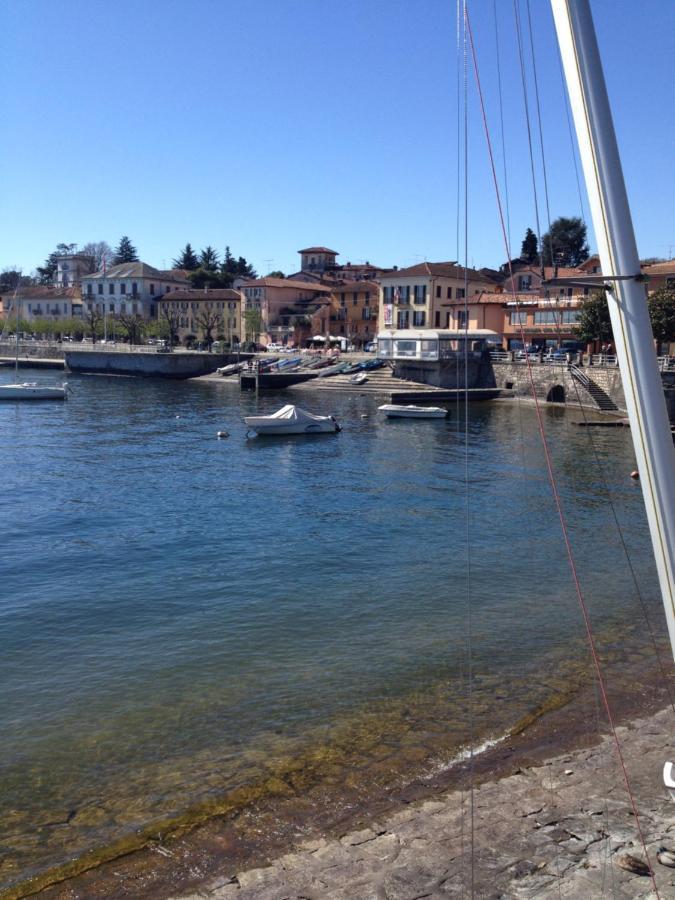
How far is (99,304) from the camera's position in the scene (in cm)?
14212

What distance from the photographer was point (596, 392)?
57.4 m

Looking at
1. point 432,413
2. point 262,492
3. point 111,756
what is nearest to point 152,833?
point 111,756

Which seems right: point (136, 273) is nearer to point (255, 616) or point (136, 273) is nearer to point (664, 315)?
point (664, 315)

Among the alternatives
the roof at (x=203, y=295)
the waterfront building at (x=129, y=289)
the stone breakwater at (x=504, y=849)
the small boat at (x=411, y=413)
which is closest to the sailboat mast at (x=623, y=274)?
the stone breakwater at (x=504, y=849)

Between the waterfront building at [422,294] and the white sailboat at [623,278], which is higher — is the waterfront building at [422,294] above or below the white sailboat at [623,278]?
above

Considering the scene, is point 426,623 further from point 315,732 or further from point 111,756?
point 111,756

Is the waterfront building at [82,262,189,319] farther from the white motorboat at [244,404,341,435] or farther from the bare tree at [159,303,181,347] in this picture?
the white motorboat at [244,404,341,435]

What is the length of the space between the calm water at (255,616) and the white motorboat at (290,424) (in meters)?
9.06

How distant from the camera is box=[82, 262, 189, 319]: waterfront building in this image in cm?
13725

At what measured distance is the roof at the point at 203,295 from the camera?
412ft

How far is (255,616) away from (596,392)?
45394 mm

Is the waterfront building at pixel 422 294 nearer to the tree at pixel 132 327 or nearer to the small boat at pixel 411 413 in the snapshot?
the small boat at pixel 411 413

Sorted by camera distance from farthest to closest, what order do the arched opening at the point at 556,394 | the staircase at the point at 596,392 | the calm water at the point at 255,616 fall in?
the arched opening at the point at 556,394, the staircase at the point at 596,392, the calm water at the point at 255,616

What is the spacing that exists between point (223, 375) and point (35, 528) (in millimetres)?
66452
